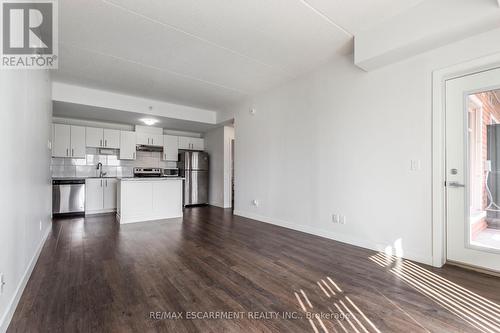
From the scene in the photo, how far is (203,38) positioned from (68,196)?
16.2 ft

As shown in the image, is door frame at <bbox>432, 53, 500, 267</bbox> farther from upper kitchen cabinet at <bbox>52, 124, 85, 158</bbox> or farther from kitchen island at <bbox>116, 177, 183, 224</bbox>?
upper kitchen cabinet at <bbox>52, 124, 85, 158</bbox>

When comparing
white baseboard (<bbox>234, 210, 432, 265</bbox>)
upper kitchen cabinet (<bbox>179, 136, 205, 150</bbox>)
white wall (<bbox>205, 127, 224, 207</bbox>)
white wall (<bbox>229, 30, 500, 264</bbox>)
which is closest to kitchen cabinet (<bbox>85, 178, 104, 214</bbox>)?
upper kitchen cabinet (<bbox>179, 136, 205, 150</bbox>)

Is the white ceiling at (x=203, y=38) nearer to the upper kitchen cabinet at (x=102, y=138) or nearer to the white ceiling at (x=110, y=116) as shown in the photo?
the white ceiling at (x=110, y=116)

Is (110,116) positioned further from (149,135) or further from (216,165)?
(216,165)

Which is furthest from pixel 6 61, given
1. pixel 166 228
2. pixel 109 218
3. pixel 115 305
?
pixel 109 218

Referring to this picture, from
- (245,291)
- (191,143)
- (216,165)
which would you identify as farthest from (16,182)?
(191,143)

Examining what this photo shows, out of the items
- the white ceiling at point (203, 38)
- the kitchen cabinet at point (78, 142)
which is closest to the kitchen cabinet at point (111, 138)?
the kitchen cabinet at point (78, 142)

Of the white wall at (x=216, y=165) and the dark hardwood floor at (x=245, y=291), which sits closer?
the dark hardwood floor at (x=245, y=291)

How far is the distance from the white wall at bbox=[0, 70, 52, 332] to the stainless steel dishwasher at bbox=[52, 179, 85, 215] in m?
3.27

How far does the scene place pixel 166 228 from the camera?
423 centimetres

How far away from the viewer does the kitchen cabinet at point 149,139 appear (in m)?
6.58

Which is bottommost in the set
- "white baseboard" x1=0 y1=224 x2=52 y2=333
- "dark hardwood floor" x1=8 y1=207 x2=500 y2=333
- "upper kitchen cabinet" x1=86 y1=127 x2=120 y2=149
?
"dark hardwood floor" x1=8 y1=207 x2=500 y2=333

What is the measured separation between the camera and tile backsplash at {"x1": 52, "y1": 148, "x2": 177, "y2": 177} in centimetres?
586

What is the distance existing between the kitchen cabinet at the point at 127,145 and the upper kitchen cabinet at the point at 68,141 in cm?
86
